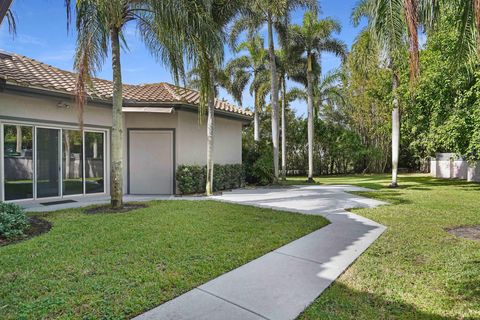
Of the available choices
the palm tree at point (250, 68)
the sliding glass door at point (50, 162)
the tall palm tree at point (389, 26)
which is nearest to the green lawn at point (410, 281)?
the tall palm tree at point (389, 26)

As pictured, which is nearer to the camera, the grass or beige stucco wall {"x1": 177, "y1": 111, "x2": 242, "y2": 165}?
the grass

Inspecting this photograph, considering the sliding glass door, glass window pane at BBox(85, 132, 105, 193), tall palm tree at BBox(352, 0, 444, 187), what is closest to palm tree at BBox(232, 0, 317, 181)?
glass window pane at BBox(85, 132, 105, 193)

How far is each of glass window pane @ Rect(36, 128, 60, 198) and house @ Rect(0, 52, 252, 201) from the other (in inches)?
1.2

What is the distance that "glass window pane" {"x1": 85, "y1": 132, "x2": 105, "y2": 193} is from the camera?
1167 cm

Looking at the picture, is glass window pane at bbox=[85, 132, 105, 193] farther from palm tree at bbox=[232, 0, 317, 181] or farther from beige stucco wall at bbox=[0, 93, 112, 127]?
palm tree at bbox=[232, 0, 317, 181]

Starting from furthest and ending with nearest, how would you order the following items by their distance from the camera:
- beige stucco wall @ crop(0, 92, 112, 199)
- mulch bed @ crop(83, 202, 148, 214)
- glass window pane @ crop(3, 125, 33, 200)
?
glass window pane @ crop(3, 125, 33, 200)
beige stucco wall @ crop(0, 92, 112, 199)
mulch bed @ crop(83, 202, 148, 214)

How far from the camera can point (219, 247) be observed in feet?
17.7

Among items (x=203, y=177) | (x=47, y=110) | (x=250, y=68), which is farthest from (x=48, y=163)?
(x=250, y=68)

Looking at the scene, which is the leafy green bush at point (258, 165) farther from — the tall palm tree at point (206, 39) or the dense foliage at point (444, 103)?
the dense foliage at point (444, 103)

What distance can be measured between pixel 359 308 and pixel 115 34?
30.2 feet

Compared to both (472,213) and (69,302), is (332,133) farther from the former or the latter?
(69,302)

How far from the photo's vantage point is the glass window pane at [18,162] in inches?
376

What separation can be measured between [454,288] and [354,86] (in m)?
28.2

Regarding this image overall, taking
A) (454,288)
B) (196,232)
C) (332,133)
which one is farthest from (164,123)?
(332,133)
